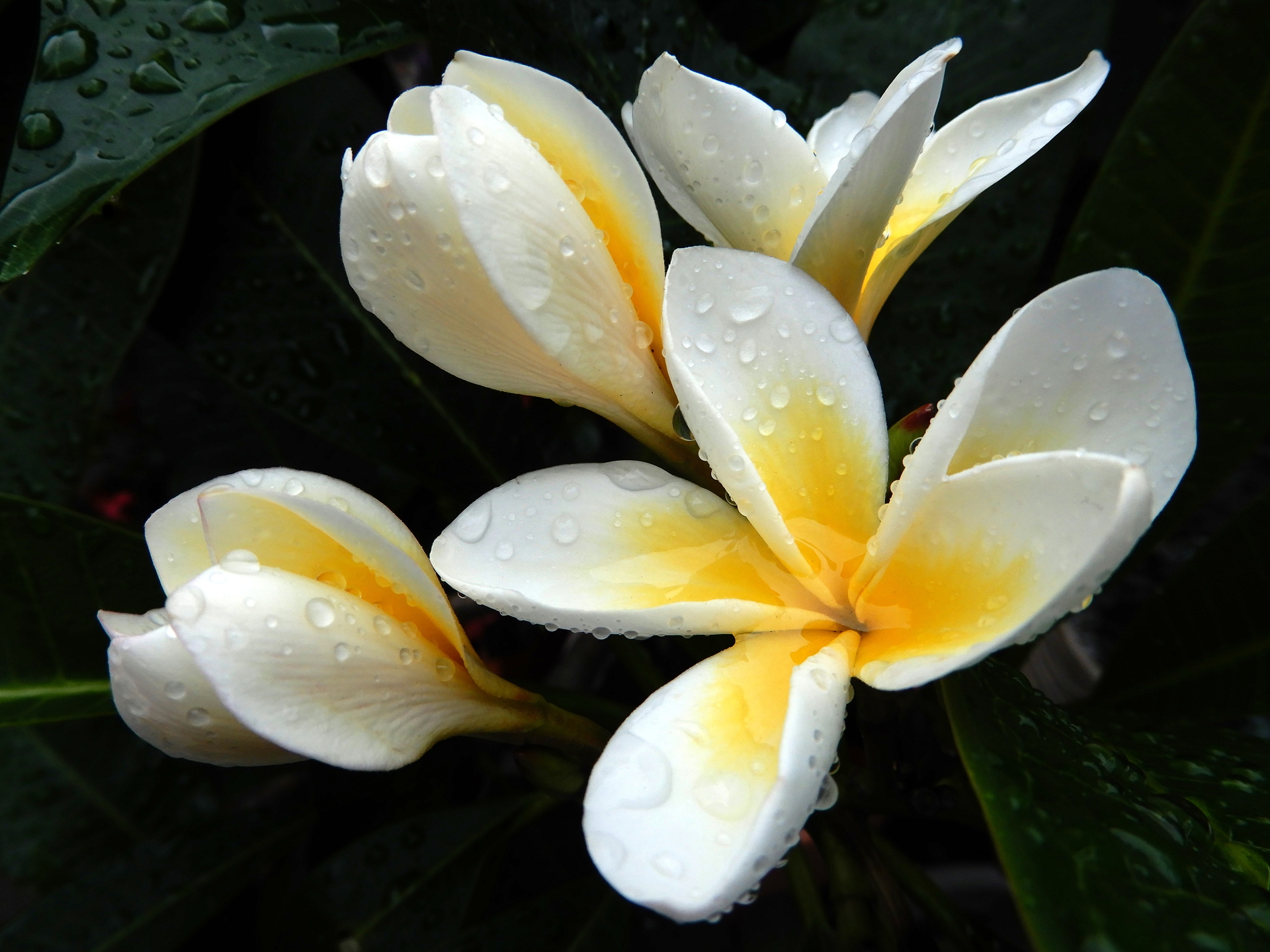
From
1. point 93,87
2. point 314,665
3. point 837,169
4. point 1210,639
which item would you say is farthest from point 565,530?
point 1210,639

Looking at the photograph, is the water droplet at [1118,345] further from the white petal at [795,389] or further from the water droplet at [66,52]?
the water droplet at [66,52]

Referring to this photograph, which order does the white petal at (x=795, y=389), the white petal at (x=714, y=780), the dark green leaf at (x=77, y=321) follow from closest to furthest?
the white petal at (x=714, y=780), the white petal at (x=795, y=389), the dark green leaf at (x=77, y=321)

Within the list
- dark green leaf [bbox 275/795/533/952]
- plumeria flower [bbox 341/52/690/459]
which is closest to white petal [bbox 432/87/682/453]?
plumeria flower [bbox 341/52/690/459]

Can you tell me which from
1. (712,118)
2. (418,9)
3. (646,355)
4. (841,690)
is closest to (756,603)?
(841,690)

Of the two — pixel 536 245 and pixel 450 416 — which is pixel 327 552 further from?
pixel 450 416

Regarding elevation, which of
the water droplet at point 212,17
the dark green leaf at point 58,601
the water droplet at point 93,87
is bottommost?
the dark green leaf at point 58,601

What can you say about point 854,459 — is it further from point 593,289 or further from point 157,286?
point 157,286

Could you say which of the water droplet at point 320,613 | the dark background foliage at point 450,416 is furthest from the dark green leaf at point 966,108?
the water droplet at point 320,613
